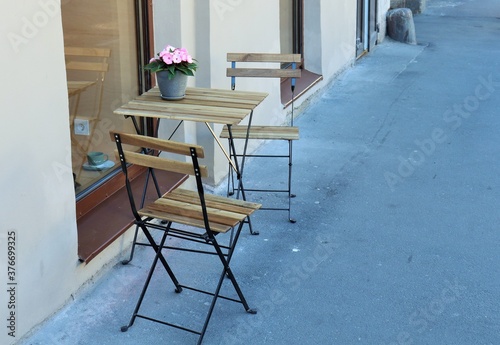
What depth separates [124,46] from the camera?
6559mm

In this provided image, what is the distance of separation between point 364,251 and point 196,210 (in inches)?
60.9

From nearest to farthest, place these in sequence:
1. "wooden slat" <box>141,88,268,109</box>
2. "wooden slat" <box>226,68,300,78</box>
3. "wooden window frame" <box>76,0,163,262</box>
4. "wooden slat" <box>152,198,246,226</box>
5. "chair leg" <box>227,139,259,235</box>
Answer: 1. "wooden slat" <box>152,198,246,226</box>
2. "wooden window frame" <box>76,0,163,262</box>
3. "wooden slat" <box>141,88,268,109</box>
4. "chair leg" <box>227,139,259,235</box>
5. "wooden slat" <box>226,68,300,78</box>

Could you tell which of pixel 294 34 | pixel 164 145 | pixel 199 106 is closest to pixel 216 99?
pixel 199 106

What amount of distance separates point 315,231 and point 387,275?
32.6 inches

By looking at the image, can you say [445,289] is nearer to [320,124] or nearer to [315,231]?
[315,231]

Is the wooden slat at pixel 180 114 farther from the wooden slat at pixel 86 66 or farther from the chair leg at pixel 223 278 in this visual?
the chair leg at pixel 223 278

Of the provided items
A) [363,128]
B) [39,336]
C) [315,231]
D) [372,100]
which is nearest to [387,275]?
[315,231]

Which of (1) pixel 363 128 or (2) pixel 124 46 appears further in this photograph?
(1) pixel 363 128

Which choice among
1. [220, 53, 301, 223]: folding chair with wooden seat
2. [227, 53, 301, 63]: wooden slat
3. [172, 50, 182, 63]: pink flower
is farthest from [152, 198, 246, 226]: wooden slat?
[227, 53, 301, 63]: wooden slat

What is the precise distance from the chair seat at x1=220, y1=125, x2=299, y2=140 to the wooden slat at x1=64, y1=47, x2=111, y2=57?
1004 millimetres

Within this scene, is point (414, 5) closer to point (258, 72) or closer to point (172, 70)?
point (258, 72)

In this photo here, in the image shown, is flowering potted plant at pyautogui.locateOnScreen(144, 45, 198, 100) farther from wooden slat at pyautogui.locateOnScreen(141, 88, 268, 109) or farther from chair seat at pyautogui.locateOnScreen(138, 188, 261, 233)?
chair seat at pyautogui.locateOnScreen(138, 188, 261, 233)

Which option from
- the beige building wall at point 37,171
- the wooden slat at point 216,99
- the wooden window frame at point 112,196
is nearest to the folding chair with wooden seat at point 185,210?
the beige building wall at point 37,171

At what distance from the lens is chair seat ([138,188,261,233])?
192 inches
